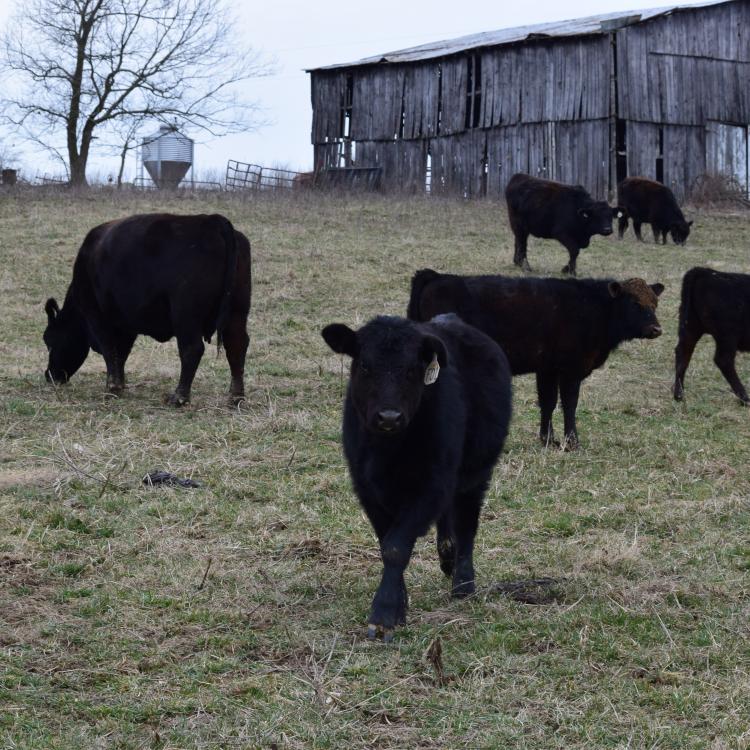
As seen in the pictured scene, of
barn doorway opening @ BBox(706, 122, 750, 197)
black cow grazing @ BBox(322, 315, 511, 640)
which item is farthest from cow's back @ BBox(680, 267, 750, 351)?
barn doorway opening @ BBox(706, 122, 750, 197)

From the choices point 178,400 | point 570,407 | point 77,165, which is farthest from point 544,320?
point 77,165

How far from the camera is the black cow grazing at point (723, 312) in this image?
38.1 ft

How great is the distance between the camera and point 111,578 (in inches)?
219

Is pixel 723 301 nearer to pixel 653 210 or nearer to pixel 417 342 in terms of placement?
pixel 417 342

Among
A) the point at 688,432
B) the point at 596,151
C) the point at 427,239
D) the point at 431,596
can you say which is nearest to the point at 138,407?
the point at 688,432

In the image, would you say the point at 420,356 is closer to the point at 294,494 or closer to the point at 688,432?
the point at 294,494

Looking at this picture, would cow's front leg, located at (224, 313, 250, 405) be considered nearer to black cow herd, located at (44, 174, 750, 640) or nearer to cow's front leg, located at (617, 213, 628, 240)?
black cow herd, located at (44, 174, 750, 640)

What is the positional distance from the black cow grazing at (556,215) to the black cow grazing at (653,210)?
469 cm

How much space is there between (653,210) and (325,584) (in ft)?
71.0

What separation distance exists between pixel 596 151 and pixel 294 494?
2684cm

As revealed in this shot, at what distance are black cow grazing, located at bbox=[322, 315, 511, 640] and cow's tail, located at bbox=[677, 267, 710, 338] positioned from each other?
679 centimetres

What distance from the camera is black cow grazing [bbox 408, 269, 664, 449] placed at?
9.79m

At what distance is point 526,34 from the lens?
35375 millimetres

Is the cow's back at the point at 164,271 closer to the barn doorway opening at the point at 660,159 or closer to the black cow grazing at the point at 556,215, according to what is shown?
the black cow grazing at the point at 556,215
